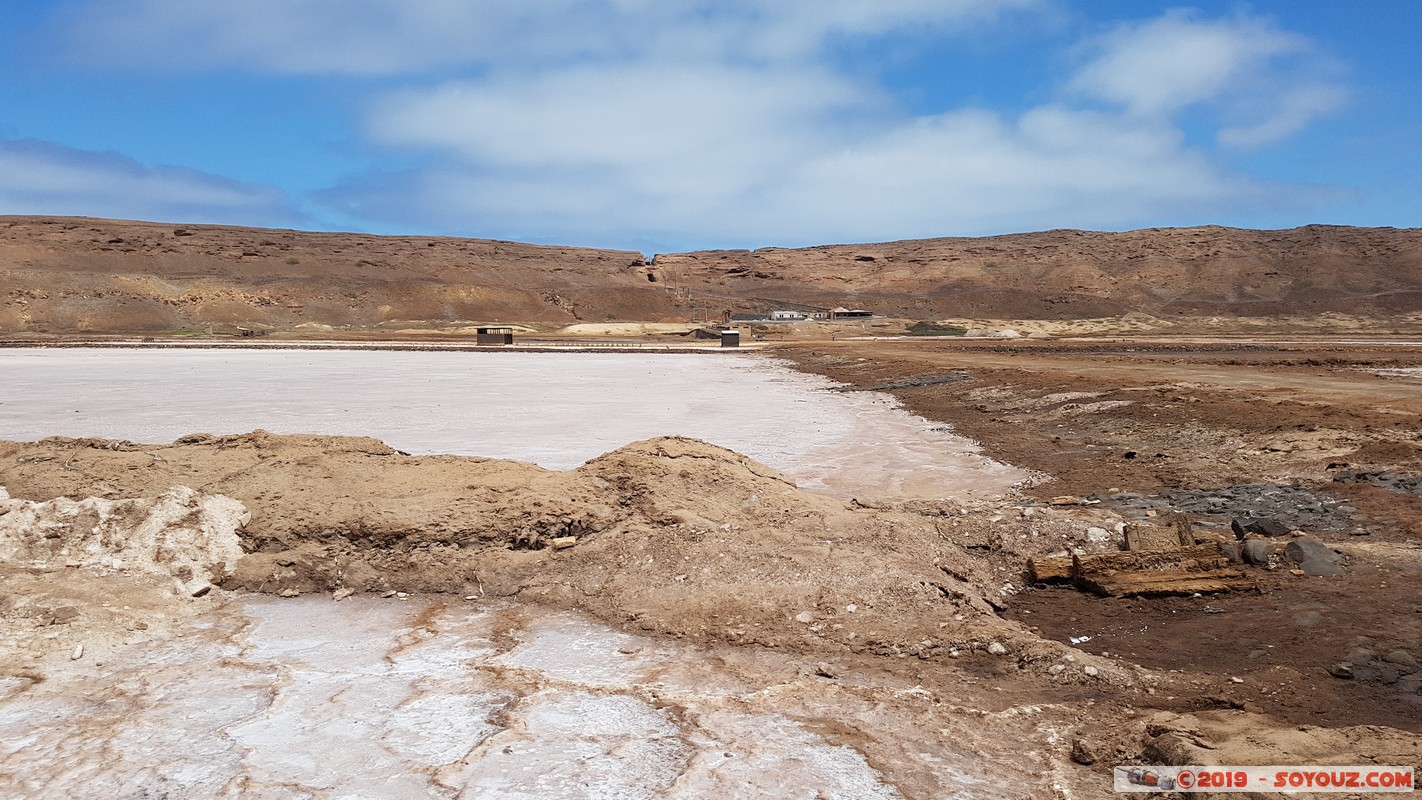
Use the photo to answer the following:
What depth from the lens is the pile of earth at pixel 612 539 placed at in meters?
5.77

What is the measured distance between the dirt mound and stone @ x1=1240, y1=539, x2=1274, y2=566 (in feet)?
24.6

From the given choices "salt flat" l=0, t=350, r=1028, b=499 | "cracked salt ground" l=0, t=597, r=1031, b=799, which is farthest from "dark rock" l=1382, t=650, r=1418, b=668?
"salt flat" l=0, t=350, r=1028, b=499

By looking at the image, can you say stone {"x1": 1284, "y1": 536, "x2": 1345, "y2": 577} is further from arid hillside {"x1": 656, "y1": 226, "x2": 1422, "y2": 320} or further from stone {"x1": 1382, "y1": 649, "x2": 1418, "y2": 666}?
arid hillside {"x1": 656, "y1": 226, "x2": 1422, "y2": 320}

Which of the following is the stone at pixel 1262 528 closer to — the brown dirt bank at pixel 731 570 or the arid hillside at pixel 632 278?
the brown dirt bank at pixel 731 570

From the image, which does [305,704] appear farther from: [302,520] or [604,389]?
[604,389]

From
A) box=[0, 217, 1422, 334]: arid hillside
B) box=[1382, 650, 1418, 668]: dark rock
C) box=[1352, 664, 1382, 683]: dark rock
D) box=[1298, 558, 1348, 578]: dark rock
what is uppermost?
box=[0, 217, 1422, 334]: arid hillside

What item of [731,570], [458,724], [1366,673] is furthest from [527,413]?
[1366,673]

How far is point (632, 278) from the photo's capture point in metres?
116

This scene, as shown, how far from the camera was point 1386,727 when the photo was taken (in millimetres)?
4078

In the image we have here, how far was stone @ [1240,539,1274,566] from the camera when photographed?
6750mm

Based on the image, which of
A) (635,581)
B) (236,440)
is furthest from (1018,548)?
(236,440)

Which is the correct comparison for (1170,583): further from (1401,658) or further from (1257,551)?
(1401,658)

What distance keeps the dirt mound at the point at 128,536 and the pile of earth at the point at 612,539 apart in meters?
0.11

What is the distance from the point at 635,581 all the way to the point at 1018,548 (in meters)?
3.17
